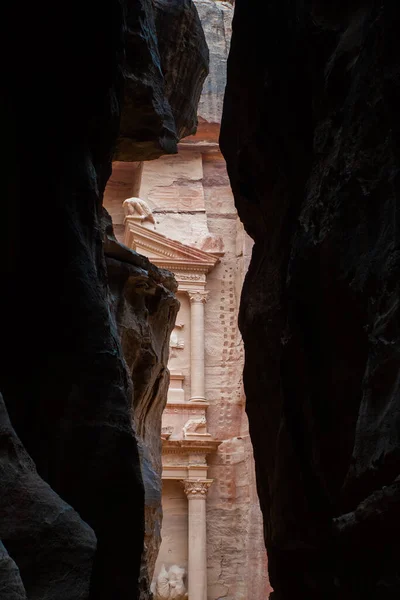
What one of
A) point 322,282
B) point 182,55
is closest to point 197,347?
point 182,55

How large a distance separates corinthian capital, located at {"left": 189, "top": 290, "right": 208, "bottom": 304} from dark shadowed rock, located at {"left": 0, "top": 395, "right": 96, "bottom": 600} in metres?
13.2

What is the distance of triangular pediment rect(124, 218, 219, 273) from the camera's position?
1630 centimetres

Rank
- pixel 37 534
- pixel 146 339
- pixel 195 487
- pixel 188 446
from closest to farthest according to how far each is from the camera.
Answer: pixel 37 534 → pixel 146 339 → pixel 195 487 → pixel 188 446

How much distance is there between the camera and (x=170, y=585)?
14.1m

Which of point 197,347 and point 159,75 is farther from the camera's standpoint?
point 197,347

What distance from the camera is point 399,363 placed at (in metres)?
3.27

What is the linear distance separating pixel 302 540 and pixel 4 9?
3.83m

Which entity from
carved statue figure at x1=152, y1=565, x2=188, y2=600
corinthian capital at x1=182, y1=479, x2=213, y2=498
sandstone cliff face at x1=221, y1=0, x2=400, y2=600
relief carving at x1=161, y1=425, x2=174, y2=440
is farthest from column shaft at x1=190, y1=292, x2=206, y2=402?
sandstone cliff face at x1=221, y1=0, x2=400, y2=600

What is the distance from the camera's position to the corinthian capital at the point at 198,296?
16.5 metres

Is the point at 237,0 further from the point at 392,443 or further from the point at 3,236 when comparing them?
the point at 392,443

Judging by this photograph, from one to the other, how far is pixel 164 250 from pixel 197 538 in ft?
19.2

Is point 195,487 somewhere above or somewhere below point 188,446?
below

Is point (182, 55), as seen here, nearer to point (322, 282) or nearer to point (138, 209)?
point (322, 282)

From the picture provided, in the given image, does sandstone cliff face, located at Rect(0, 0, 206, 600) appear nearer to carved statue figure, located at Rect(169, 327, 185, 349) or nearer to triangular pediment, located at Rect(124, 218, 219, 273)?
triangular pediment, located at Rect(124, 218, 219, 273)
